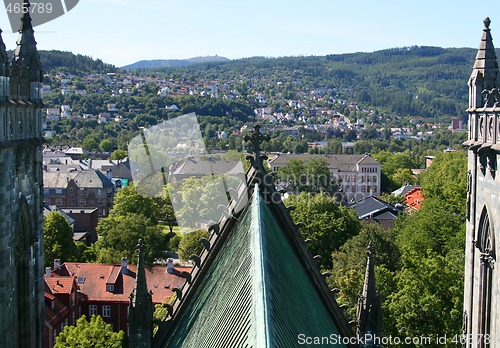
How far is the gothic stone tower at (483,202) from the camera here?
14594mm

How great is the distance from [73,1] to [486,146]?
31.6ft

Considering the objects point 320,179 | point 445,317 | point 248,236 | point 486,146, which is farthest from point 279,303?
point 320,179

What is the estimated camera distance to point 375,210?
7475 centimetres

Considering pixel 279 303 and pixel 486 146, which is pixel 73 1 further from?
pixel 486 146

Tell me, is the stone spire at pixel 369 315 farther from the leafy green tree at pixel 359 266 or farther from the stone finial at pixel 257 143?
the leafy green tree at pixel 359 266

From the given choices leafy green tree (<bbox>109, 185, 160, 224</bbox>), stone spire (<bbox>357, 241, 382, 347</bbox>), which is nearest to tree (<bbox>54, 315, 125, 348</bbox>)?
stone spire (<bbox>357, 241, 382, 347</bbox>)

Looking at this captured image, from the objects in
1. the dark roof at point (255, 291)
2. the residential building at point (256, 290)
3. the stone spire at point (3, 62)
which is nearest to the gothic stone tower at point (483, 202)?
the residential building at point (256, 290)

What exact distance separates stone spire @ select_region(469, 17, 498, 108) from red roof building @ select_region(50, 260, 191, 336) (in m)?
31.2

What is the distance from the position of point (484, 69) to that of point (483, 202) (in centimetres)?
335

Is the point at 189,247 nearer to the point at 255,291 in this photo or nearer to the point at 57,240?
the point at 57,240

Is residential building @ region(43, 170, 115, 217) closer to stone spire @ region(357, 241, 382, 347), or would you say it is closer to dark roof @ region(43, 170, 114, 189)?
dark roof @ region(43, 170, 114, 189)

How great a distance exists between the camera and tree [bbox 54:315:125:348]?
32.0 meters

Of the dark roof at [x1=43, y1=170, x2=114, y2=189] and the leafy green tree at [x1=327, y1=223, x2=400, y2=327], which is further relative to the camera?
the dark roof at [x1=43, y1=170, x2=114, y2=189]

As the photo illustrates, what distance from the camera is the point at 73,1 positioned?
548 inches
